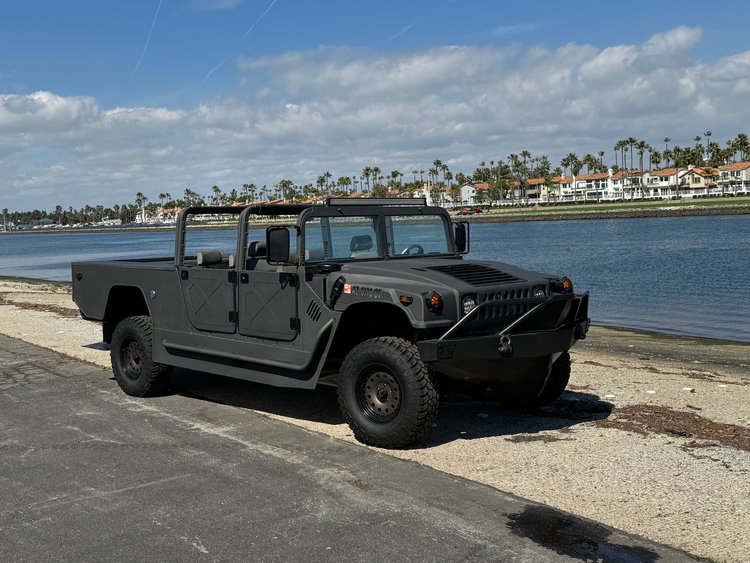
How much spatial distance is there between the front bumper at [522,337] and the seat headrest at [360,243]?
4.97ft

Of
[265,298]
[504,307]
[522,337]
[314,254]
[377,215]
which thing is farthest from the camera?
[377,215]

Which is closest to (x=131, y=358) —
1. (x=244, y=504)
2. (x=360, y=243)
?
(x=360, y=243)

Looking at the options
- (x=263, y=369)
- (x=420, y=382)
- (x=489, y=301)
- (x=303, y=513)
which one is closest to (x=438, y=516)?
(x=303, y=513)

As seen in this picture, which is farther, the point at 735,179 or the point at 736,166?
the point at 736,166

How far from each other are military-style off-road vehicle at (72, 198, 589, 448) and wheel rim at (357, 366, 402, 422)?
11 millimetres

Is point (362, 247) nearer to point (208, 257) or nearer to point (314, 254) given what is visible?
point (314, 254)

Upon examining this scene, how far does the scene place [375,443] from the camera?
21.3ft

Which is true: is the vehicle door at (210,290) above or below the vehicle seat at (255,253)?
below

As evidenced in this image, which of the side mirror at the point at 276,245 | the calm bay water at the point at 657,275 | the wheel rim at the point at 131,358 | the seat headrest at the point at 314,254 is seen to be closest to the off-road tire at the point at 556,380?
the seat headrest at the point at 314,254

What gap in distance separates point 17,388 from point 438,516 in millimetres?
6113

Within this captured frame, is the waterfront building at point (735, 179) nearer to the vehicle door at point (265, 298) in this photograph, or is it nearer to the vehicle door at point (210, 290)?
the vehicle door at point (210, 290)

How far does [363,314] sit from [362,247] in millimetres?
798

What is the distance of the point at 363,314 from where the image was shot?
270 inches

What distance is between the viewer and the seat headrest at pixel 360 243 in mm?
7375
